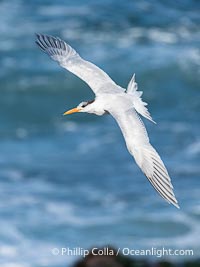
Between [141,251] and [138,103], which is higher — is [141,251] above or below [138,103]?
above

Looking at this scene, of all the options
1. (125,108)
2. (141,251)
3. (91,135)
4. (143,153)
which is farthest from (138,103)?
(91,135)

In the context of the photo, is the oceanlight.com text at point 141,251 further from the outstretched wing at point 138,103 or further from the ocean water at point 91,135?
the outstretched wing at point 138,103

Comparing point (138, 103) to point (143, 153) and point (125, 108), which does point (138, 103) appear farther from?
point (143, 153)

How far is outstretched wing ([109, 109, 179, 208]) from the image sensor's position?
744cm

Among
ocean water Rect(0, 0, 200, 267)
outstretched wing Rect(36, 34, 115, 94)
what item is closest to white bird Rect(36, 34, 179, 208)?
outstretched wing Rect(36, 34, 115, 94)

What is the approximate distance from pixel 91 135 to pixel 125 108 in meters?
9.62

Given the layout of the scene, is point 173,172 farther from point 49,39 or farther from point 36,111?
point 49,39

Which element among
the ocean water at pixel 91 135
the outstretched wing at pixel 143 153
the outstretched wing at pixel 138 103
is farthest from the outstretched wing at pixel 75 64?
the ocean water at pixel 91 135

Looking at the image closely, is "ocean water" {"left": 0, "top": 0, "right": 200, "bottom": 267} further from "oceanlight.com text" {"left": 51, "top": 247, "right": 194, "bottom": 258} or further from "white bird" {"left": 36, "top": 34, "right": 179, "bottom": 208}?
"white bird" {"left": 36, "top": 34, "right": 179, "bottom": 208}

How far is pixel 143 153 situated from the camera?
7711mm

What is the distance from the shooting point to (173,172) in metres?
15.9

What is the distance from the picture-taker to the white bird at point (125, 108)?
24.9ft

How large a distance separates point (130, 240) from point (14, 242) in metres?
1.73

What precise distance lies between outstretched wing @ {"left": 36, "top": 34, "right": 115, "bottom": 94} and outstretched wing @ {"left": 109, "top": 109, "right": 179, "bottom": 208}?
0.86m
